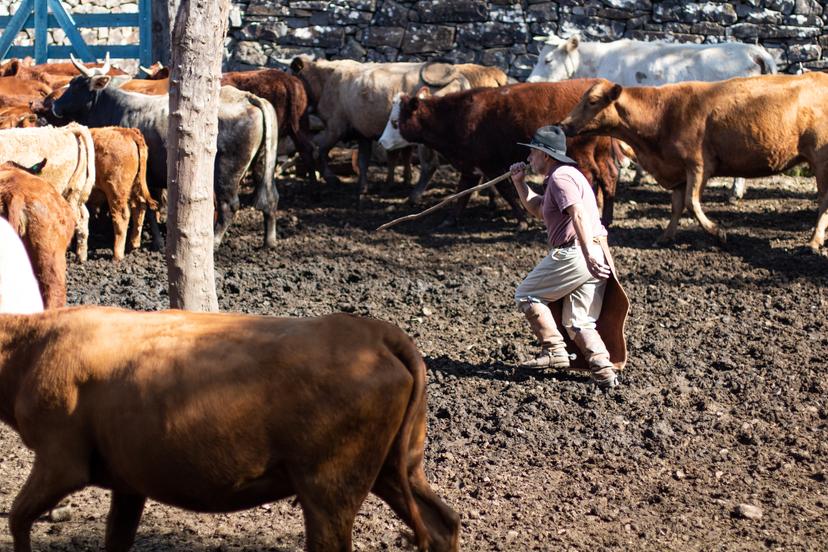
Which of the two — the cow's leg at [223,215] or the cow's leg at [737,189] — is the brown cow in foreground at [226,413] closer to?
the cow's leg at [223,215]

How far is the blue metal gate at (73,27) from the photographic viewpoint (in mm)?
17750

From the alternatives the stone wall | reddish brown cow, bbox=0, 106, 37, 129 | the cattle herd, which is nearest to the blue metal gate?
the cattle herd

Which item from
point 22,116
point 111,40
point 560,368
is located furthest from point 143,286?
point 111,40

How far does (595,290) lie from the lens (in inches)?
284

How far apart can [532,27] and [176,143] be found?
36.8 ft

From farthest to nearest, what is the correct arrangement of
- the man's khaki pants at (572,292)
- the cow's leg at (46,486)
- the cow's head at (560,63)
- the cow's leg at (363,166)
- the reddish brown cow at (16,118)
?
the cow's head at (560,63)
the cow's leg at (363,166)
the reddish brown cow at (16,118)
the man's khaki pants at (572,292)
the cow's leg at (46,486)

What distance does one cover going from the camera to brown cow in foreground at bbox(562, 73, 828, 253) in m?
11.3

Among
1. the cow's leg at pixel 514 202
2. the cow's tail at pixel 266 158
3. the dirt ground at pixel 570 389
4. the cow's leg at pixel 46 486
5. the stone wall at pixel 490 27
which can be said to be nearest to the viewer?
the cow's leg at pixel 46 486

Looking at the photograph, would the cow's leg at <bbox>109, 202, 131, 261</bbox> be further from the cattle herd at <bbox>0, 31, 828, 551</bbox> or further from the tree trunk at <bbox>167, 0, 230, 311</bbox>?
the tree trunk at <bbox>167, 0, 230, 311</bbox>

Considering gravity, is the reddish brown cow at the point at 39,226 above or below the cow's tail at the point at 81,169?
above

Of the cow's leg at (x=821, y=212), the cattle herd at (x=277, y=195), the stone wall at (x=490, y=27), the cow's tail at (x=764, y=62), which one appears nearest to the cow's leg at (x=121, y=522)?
the cattle herd at (x=277, y=195)

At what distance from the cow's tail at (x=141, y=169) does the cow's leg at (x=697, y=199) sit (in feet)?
19.3

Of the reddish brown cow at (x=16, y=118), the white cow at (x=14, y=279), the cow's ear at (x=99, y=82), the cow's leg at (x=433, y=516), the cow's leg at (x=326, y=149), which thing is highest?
the white cow at (x=14, y=279)

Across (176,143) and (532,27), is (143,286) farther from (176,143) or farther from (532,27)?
(532,27)
